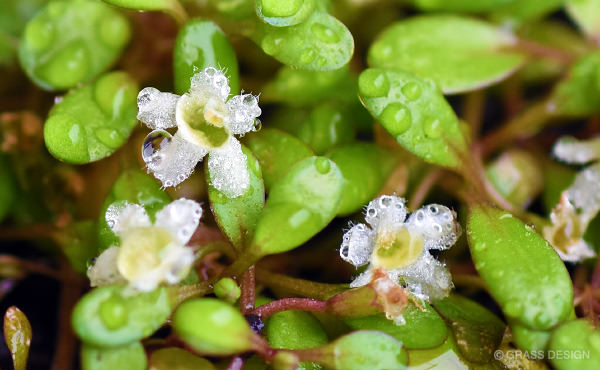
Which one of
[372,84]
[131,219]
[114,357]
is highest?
[372,84]

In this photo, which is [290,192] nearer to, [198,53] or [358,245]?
[358,245]

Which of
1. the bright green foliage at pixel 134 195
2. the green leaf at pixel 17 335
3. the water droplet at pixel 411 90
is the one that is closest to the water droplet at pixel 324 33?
the water droplet at pixel 411 90

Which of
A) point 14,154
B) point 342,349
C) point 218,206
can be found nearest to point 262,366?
point 342,349

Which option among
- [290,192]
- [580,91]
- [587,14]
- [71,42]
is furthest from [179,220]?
[587,14]

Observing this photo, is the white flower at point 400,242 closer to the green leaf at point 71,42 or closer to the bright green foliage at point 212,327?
the bright green foliage at point 212,327

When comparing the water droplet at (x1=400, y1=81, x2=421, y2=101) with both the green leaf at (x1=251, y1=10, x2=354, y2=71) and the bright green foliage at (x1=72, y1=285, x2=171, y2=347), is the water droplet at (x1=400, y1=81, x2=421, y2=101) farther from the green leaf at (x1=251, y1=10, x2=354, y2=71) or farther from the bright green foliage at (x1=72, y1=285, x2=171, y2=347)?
the bright green foliage at (x1=72, y1=285, x2=171, y2=347)

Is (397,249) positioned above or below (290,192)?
below

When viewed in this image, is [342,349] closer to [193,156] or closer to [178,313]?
[178,313]
